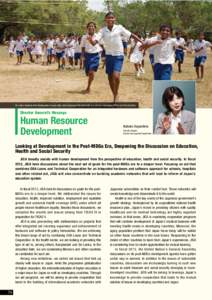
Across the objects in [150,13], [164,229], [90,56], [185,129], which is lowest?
[164,229]

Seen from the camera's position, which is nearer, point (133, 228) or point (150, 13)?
point (133, 228)

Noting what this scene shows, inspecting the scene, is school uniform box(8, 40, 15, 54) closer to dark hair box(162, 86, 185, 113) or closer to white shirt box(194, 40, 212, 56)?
white shirt box(194, 40, 212, 56)

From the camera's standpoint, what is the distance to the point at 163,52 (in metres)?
5.95

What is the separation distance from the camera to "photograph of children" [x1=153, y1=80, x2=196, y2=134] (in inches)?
178

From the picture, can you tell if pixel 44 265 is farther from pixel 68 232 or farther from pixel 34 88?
pixel 34 88

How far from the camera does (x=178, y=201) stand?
4.50m

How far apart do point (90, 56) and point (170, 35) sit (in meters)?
1.47

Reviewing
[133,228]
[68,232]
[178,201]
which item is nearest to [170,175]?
[178,201]

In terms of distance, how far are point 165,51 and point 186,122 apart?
1.59 meters

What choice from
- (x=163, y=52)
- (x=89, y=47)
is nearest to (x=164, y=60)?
(x=163, y=52)

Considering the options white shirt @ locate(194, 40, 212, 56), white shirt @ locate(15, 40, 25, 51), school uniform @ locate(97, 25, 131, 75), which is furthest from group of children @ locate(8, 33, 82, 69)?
school uniform @ locate(97, 25, 131, 75)

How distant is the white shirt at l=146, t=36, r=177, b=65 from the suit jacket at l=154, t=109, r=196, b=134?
1.45 m

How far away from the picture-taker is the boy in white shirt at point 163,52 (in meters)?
5.77

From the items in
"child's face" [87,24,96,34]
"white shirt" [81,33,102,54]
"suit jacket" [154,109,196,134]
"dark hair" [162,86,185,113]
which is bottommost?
"suit jacket" [154,109,196,134]
